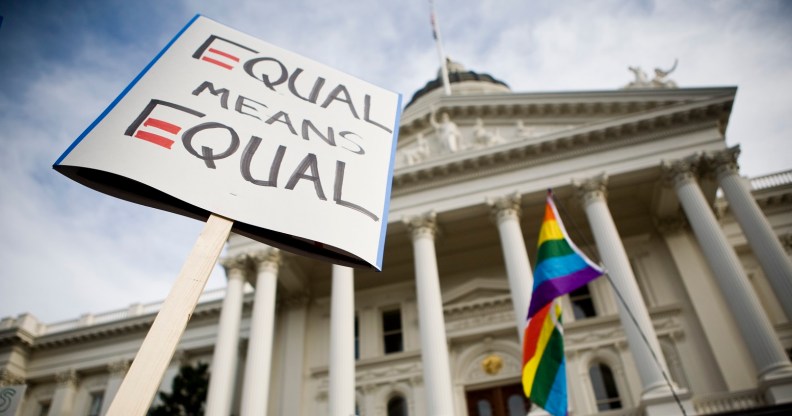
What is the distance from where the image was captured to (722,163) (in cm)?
1809

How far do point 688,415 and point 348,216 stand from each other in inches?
543

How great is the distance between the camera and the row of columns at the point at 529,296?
48.0ft

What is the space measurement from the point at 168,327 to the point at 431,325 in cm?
1492

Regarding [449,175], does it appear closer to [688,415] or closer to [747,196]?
[747,196]

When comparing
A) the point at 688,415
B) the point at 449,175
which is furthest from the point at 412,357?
the point at 688,415

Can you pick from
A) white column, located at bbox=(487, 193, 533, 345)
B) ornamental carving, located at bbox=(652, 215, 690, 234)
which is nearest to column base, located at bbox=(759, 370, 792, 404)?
white column, located at bbox=(487, 193, 533, 345)

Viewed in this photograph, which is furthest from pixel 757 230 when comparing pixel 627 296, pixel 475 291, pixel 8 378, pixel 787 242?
pixel 8 378

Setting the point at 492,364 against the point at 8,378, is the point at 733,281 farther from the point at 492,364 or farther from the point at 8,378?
the point at 8,378

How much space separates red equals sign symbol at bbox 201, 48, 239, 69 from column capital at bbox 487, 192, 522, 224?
16.0m

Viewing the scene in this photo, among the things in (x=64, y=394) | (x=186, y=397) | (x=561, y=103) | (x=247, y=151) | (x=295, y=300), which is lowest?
(x=247, y=151)

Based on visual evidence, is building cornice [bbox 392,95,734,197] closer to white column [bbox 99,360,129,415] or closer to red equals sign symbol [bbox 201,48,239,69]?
red equals sign symbol [bbox 201,48,239,69]

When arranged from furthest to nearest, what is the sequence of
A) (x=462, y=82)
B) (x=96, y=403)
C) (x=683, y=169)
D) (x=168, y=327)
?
(x=462, y=82), (x=96, y=403), (x=683, y=169), (x=168, y=327)

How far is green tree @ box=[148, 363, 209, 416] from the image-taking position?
20.2m

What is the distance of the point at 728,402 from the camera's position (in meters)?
14.6
